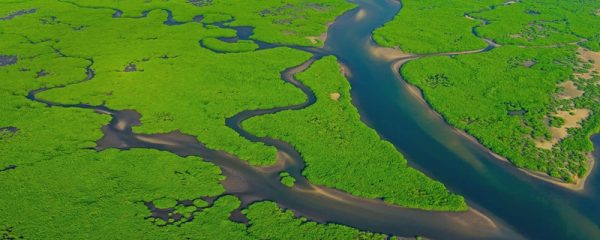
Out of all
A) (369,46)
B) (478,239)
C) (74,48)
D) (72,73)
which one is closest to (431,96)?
(369,46)

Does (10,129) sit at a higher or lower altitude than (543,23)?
lower

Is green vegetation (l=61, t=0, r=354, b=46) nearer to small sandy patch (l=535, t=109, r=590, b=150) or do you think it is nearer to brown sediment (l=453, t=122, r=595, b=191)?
brown sediment (l=453, t=122, r=595, b=191)

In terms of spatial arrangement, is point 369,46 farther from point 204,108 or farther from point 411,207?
point 411,207

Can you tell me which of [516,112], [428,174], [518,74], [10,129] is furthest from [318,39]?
[10,129]

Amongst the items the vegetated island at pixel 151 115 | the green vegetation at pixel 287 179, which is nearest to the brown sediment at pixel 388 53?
the vegetated island at pixel 151 115

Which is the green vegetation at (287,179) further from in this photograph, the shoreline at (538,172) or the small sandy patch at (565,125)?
the small sandy patch at (565,125)

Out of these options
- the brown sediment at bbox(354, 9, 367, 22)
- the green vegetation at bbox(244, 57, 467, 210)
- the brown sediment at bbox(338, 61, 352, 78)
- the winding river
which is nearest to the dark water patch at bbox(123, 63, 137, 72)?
the winding river

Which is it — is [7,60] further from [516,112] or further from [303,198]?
[516,112]
